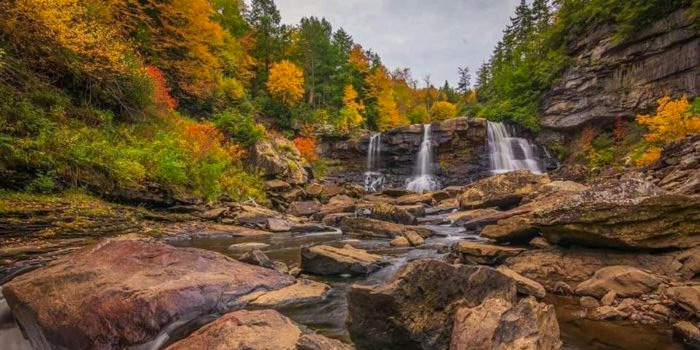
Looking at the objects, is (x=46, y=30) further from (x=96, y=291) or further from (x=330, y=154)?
(x=330, y=154)

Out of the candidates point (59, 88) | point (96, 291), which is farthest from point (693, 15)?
point (59, 88)

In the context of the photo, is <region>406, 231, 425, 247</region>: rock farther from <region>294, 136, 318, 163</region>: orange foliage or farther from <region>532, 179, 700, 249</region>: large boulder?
<region>294, 136, 318, 163</region>: orange foliage

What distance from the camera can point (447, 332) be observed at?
407 cm

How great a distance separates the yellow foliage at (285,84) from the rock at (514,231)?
105 ft

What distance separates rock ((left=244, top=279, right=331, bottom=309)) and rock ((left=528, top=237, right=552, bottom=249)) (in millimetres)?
5036

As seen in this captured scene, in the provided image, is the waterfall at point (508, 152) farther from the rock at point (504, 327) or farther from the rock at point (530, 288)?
the rock at point (504, 327)

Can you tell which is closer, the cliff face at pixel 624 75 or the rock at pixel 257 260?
the rock at pixel 257 260

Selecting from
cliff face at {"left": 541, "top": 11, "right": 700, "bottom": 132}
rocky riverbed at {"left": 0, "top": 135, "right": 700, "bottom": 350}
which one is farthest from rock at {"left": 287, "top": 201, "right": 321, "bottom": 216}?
cliff face at {"left": 541, "top": 11, "right": 700, "bottom": 132}

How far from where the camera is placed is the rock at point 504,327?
3.46 metres

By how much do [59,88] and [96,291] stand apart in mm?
12484

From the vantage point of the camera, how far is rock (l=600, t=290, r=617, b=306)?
5395 millimetres

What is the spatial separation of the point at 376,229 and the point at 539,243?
19.8 feet

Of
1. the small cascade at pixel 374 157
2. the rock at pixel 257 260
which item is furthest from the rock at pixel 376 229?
the small cascade at pixel 374 157

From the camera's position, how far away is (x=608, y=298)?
545 cm
